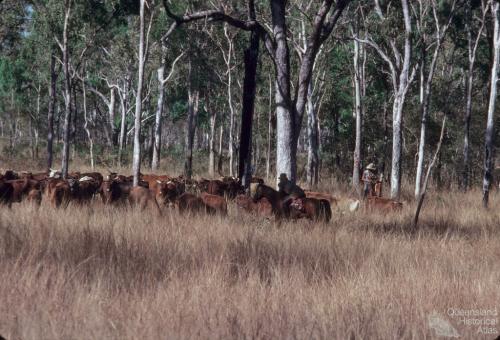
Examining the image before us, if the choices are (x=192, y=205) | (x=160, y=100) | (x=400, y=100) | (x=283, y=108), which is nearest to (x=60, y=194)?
(x=192, y=205)

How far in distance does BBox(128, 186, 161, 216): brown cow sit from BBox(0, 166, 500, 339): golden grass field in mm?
2036

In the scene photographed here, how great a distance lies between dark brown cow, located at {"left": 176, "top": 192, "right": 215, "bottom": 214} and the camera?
35.9 ft

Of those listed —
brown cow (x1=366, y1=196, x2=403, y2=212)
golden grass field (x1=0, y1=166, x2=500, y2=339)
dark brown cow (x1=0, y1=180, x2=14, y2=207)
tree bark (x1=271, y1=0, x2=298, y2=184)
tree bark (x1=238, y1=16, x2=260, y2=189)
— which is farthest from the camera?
brown cow (x1=366, y1=196, x2=403, y2=212)

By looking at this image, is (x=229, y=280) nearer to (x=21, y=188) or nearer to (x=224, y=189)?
(x=21, y=188)

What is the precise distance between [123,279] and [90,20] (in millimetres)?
18853

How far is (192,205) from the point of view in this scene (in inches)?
433

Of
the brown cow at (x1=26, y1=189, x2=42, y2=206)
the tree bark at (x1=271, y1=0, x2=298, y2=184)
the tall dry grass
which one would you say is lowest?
the tall dry grass

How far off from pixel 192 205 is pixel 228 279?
199 inches

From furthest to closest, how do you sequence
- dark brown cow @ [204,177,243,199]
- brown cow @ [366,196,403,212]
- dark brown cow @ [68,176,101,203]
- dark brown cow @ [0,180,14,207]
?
1. dark brown cow @ [204,177,243,199]
2. brown cow @ [366,196,403,212]
3. dark brown cow @ [68,176,101,203]
4. dark brown cow @ [0,180,14,207]

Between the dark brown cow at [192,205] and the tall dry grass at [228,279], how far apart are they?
4.23 feet

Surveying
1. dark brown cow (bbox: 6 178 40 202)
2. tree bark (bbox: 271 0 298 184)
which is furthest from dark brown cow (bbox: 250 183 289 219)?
dark brown cow (bbox: 6 178 40 202)

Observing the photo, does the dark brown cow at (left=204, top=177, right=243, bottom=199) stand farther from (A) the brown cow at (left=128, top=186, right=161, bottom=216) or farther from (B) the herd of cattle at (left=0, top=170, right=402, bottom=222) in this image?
(A) the brown cow at (left=128, top=186, right=161, bottom=216)

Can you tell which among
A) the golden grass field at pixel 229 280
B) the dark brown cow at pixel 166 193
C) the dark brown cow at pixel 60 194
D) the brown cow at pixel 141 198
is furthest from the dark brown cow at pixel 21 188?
the golden grass field at pixel 229 280

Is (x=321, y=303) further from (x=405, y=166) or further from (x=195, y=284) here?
(x=405, y=166)
